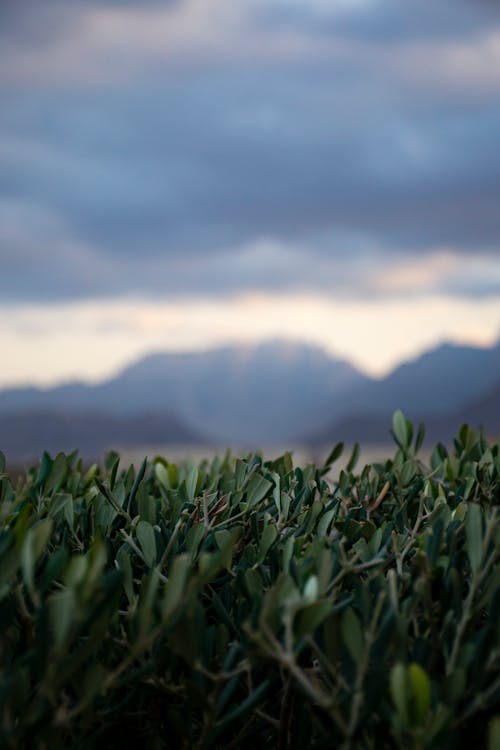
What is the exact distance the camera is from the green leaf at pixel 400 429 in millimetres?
3260

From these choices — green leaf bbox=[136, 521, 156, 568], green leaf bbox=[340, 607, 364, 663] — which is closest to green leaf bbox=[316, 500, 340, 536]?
green leaf bbox=[136, 521, 156, 568]

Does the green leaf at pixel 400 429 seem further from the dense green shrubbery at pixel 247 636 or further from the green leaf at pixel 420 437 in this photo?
the dense green shrubbery at pixel 247 636

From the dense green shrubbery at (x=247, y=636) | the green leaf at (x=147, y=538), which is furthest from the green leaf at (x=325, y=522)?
the green leaf at (x=147, y=538)

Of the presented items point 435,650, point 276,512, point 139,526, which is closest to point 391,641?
point 435,650

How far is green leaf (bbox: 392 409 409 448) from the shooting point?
10.7ft

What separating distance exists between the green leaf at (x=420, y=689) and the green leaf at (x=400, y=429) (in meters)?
2.04

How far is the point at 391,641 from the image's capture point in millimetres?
1408

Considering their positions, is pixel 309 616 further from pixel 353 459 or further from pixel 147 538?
pixel 353 459

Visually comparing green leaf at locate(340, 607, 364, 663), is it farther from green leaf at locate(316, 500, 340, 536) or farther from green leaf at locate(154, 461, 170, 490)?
green leaf at locate(154, 461, 170, 490)

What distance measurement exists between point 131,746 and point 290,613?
674 millimetres

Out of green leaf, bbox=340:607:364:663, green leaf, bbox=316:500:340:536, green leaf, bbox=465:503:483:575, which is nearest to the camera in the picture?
green leaf, bbox=340:607:364:663

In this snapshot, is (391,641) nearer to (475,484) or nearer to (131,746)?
(131,746)

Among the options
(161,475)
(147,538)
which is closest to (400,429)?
(161,475)

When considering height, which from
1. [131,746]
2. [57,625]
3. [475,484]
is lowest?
[131,746]
